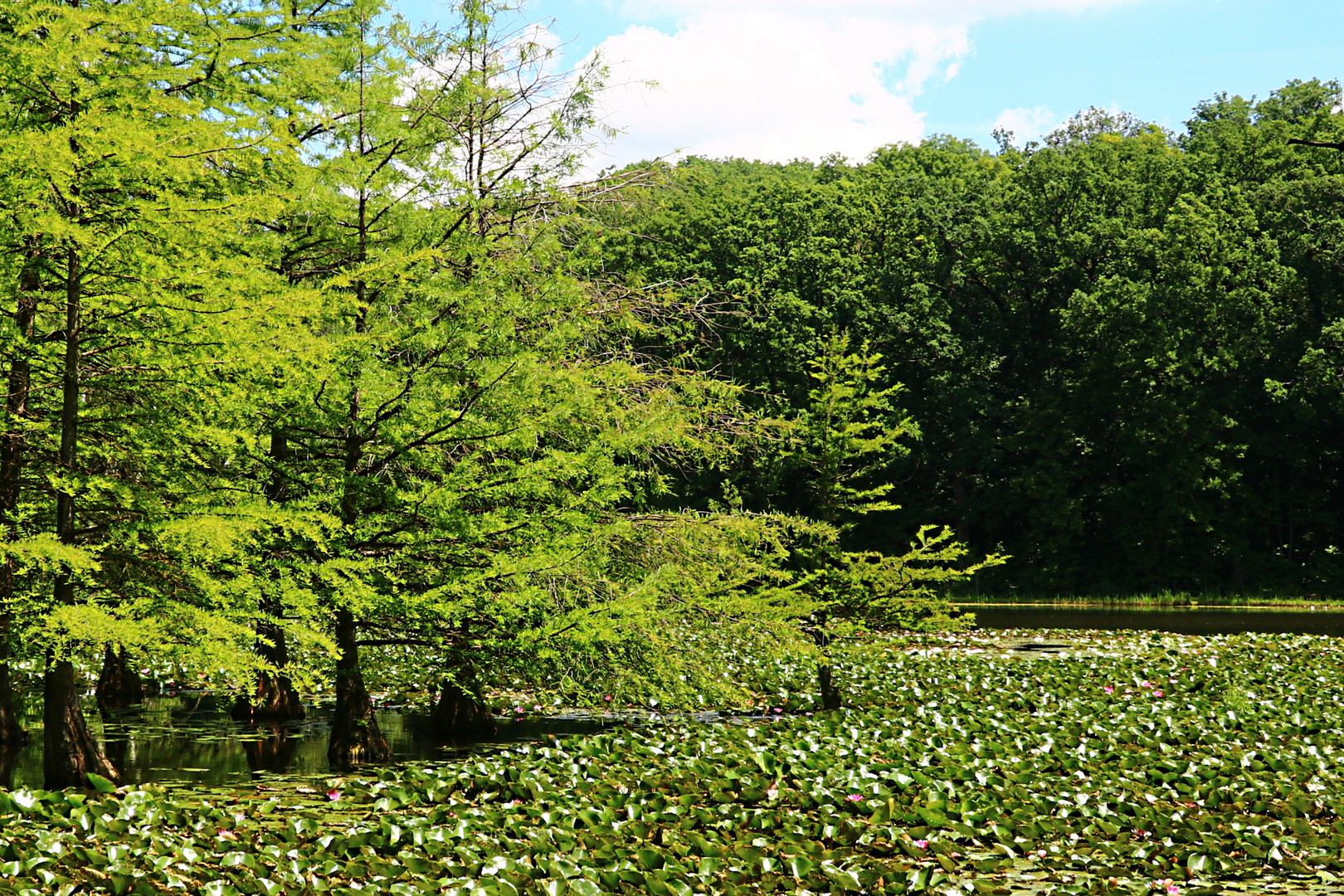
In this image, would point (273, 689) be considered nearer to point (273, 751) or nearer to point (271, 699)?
point (271, 699)

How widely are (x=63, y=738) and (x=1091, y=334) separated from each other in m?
40.2

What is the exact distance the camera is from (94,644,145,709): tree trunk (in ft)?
49.1

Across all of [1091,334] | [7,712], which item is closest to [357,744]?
[7,712]

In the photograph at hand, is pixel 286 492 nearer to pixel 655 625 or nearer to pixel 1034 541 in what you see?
pixel 655 625

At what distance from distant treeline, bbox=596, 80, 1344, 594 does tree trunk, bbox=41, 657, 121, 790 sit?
29329 millimetres

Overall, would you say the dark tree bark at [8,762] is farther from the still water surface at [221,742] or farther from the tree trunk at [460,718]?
the tree trunk at [460,718]

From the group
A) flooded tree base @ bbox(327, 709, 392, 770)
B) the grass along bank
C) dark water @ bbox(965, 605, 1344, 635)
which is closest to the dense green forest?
flooded tree base @ bbox(327, 709, 392, 770)

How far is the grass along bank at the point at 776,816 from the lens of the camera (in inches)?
293

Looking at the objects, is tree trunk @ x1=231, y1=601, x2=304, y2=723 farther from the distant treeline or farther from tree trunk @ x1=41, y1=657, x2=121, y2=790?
the distant treeline

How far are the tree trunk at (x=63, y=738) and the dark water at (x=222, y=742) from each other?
0.40m

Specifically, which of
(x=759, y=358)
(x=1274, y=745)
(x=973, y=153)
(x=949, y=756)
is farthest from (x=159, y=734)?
(x=973, y=153)

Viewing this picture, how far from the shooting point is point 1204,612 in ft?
118

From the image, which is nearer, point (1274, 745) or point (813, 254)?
point (1274, 745)

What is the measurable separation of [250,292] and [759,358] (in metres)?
37.1
